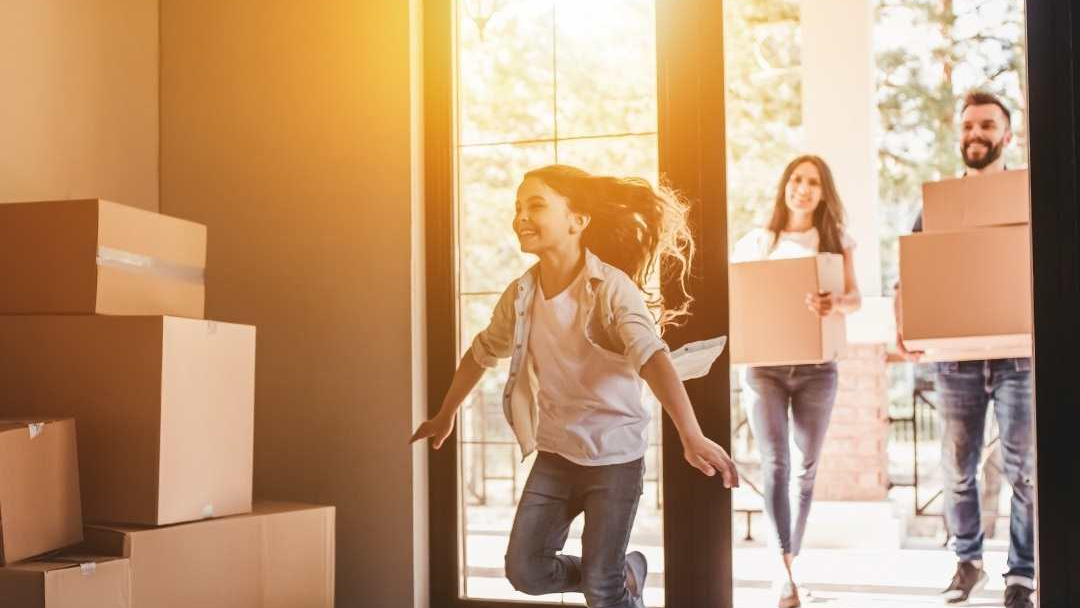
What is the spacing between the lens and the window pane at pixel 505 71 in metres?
3.21

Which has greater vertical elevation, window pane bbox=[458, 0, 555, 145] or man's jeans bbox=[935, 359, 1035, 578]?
window pane bbox=[458, 0, 555, 145]

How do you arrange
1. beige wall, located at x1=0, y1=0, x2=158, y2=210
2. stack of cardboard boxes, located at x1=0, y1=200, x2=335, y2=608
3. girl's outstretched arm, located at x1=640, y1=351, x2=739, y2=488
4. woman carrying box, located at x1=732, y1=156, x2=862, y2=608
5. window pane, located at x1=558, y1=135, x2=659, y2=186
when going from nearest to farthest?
stack of cardboard boxes, located at x1=0, y1=200, x2=335, y2=608 → girl's outstretched arm, located at x1=640, y1=351, x2=739, y2=488 → beige wall, located at x1=0, y1=0, x2=158, y2=210 → window pane, located at x1=558, y1=135, x2=659, y2=186 → woman carrying box, located at x1=732, y1=156, x2=862, y2=608

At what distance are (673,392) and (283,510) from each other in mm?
1081

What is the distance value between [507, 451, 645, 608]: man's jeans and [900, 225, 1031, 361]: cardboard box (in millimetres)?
1056

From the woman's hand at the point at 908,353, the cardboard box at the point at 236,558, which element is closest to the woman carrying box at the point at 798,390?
the woman's hand at the point at 908,353

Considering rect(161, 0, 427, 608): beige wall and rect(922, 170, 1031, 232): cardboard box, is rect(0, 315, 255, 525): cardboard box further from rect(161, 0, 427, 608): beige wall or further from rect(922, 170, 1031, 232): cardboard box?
rect(922, 170, 1031, 232): cardboard box

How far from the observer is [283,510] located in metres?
2.94

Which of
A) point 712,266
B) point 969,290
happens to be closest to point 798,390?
point 969,290

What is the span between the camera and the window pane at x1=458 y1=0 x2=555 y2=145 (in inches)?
126

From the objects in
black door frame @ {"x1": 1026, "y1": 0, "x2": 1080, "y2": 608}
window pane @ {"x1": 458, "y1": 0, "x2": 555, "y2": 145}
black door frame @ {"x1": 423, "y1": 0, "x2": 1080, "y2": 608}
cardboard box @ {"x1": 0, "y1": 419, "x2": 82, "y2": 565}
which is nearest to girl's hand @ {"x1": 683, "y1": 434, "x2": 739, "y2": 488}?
black door frame @ {"x1": 423, "y1": 0, "x2": 1080, "y2": 608}

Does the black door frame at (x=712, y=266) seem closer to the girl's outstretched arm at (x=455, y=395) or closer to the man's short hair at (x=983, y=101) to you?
the girl's outstretched arm at (x=455, y=395)

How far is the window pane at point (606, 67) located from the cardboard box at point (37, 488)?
5.11 feet

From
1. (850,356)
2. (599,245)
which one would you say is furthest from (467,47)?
(850,356)

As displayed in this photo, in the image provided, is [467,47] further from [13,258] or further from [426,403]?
[13,258]
